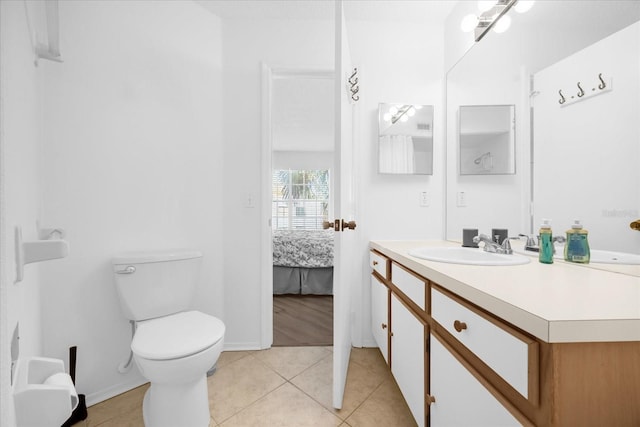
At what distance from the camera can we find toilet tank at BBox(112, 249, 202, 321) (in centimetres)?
139

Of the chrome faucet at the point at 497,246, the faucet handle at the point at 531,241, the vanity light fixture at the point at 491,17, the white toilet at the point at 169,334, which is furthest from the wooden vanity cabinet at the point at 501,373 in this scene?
the vanity light fixture at the point at 491,17

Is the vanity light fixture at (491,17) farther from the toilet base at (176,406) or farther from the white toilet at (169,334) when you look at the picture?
the toilet base at (176,406)

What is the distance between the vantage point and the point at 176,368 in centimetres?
107

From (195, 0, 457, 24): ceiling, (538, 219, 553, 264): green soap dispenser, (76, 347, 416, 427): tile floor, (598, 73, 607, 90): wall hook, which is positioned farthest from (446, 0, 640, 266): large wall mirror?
(76, 347, 416, 427): tile floor

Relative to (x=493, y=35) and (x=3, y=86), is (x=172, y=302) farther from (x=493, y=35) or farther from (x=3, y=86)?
(x=493, y=35)

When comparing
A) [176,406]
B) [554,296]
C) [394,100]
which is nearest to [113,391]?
[176,406]

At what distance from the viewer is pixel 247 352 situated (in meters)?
1.88

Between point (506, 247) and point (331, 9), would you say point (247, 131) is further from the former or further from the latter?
point (506, 247)

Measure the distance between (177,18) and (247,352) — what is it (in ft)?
7.48

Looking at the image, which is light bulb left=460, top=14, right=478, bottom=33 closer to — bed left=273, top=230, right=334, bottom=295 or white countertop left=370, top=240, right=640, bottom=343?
white countertop left=370, top=240, right=640, bottom=343

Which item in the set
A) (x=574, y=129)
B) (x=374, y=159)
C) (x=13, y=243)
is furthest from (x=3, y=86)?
(x=374, y=159)

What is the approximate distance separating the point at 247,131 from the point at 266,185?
1.34 feet

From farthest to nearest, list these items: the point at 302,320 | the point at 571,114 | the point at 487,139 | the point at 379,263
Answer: the point at 302,320, the point at 379,263, the point at 487,139, the point at 571,114

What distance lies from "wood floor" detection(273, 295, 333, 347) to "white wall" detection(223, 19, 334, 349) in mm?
283
